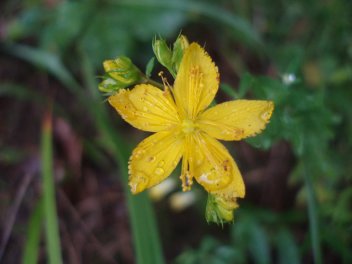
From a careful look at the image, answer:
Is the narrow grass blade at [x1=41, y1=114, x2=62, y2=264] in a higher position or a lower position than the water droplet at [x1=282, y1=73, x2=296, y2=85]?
lower

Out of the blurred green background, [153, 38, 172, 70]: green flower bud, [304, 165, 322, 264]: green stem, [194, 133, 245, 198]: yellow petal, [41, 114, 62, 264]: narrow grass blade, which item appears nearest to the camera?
[194, 133, 245, 198]: yellow petal

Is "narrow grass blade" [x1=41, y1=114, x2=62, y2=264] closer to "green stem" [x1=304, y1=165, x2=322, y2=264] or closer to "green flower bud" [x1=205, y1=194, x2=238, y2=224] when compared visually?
"green flower bud" [x1=205, y1=194, x2=238, y2=224]

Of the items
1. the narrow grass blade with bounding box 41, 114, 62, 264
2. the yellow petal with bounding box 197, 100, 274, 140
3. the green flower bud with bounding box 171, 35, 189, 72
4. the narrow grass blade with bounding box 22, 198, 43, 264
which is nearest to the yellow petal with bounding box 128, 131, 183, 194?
the yellow petal with bounding box 197, 100, 274, 140

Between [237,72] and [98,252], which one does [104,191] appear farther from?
[237,72]

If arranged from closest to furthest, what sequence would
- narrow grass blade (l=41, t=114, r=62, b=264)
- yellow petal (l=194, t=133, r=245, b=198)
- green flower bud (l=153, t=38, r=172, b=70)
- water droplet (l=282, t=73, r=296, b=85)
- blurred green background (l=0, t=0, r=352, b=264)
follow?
yellow petal (l=194, t=133, r=245, b=198) < green flower bud (l=153, t=38, r=172, b=70) < water droplet (l=282, t=73, r=296, b=85) < narrow grass blade (l=41, t=114, r=62, b=264) < blurred green background (l=0, t=0, r=352, b=264)

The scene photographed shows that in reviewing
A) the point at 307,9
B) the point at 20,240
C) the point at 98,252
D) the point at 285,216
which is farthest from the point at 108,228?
the point at 307,9

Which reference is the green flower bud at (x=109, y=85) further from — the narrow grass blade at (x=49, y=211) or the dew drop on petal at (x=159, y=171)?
the narrow grass blade at (x=49, y=211)
